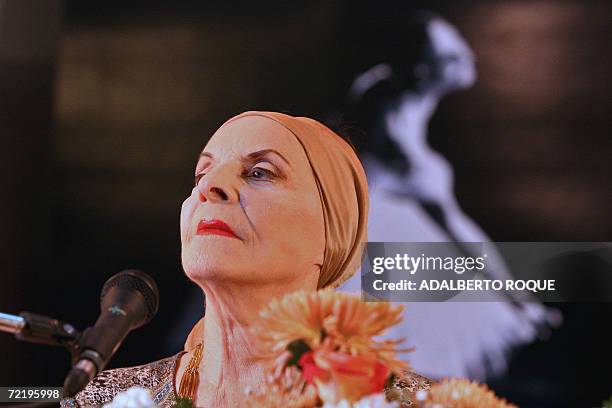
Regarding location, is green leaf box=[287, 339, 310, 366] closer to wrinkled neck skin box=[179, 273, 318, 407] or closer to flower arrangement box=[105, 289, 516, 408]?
flower arrangement box=[105, 289, 516, 408]

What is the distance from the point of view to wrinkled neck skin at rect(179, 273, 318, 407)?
2.42 meters

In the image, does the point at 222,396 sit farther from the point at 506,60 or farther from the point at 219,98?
the point at 506,60

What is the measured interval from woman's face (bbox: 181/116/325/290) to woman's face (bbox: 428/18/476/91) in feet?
1.99

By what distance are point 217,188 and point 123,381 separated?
29.1 inches

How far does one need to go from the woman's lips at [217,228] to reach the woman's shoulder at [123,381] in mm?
468

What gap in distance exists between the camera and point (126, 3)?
2994mm

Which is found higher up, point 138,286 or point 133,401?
point 138,286

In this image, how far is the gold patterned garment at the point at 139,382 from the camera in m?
2.52

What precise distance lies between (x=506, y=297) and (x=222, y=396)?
39.1 inches

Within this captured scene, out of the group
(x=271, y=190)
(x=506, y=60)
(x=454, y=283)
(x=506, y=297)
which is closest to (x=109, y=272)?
(x=271, y=190)

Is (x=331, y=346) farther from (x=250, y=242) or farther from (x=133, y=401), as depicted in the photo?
(x=250, y=242)

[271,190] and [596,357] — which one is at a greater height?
[271,190]

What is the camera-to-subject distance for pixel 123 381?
2.65 meters

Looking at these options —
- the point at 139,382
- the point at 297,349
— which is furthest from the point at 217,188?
the point at 297,349
